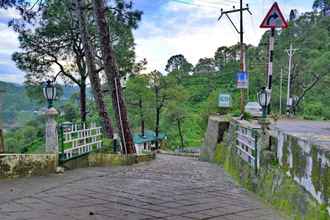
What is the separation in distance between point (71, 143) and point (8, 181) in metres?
1.80

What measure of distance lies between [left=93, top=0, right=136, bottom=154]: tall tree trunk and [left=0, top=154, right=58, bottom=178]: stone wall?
3373 millimetres

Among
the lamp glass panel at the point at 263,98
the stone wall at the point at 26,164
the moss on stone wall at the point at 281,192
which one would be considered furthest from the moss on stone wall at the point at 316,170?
the stone wall at the point at 26,164

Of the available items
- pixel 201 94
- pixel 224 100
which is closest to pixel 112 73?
pixel 224 100

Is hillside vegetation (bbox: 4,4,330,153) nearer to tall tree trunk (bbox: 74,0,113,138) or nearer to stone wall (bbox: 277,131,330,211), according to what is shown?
tall tree trunk (bbox: 74,0,113,138)

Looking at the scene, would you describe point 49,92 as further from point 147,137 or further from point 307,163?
point 147,137

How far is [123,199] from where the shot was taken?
12.9 ft

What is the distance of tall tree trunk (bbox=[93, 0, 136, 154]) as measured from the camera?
8.72 m

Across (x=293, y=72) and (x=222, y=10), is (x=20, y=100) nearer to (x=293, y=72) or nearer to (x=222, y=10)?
(x=222, y=10)

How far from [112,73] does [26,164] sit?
13.5ft

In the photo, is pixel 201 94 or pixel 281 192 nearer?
pixel 281 192

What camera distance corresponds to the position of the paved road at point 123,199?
10.8 feet

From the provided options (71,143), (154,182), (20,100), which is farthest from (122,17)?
(20,100)

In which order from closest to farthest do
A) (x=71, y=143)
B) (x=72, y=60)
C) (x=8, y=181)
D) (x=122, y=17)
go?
(x=8, y=181) → (x=71, y=143) → (x=122, y=17) → (x=72, y=60)

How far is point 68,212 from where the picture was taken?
10.8 feet
